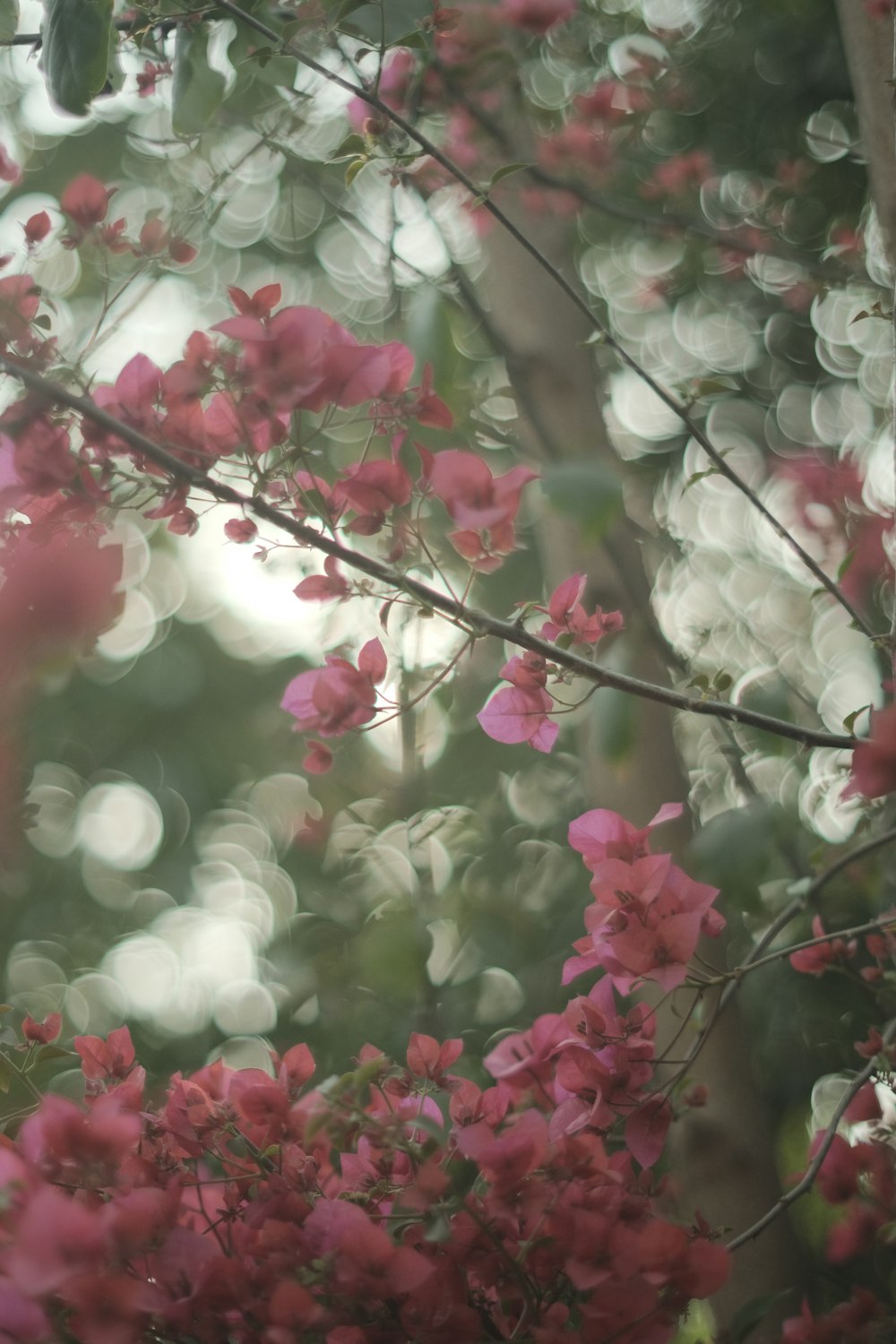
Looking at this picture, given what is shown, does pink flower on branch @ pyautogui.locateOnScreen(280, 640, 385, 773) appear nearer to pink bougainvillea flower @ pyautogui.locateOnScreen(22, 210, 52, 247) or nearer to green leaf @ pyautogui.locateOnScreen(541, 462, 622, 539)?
green leaf @ pyautogui.locateOnScreen(541, 462, 622, 539)

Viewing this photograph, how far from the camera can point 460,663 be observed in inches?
43.5

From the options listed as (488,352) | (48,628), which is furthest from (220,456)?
(488,352)

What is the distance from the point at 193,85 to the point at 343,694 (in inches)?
17.3

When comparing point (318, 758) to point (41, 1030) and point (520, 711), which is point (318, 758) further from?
point (41, 1030)

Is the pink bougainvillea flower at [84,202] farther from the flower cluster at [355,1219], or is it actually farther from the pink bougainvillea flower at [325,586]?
the flower cluster at [355,1219]

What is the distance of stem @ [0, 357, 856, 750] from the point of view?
453mm

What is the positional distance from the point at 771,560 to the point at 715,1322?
1.04 meters

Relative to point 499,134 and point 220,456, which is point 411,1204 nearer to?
point 220,456

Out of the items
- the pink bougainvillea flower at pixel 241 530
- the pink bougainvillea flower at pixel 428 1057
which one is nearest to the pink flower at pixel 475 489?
the pink bougainvillea flower at pixel 241 530

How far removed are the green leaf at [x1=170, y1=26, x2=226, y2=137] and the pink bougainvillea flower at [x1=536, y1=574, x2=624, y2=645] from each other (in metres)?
0.40

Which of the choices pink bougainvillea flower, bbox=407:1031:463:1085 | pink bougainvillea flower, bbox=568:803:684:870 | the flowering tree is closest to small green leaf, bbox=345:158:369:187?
the flowering tree

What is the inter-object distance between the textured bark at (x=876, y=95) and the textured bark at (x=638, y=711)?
0.29 metres

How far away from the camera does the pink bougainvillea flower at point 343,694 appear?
56 cm

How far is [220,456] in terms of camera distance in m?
0.54
